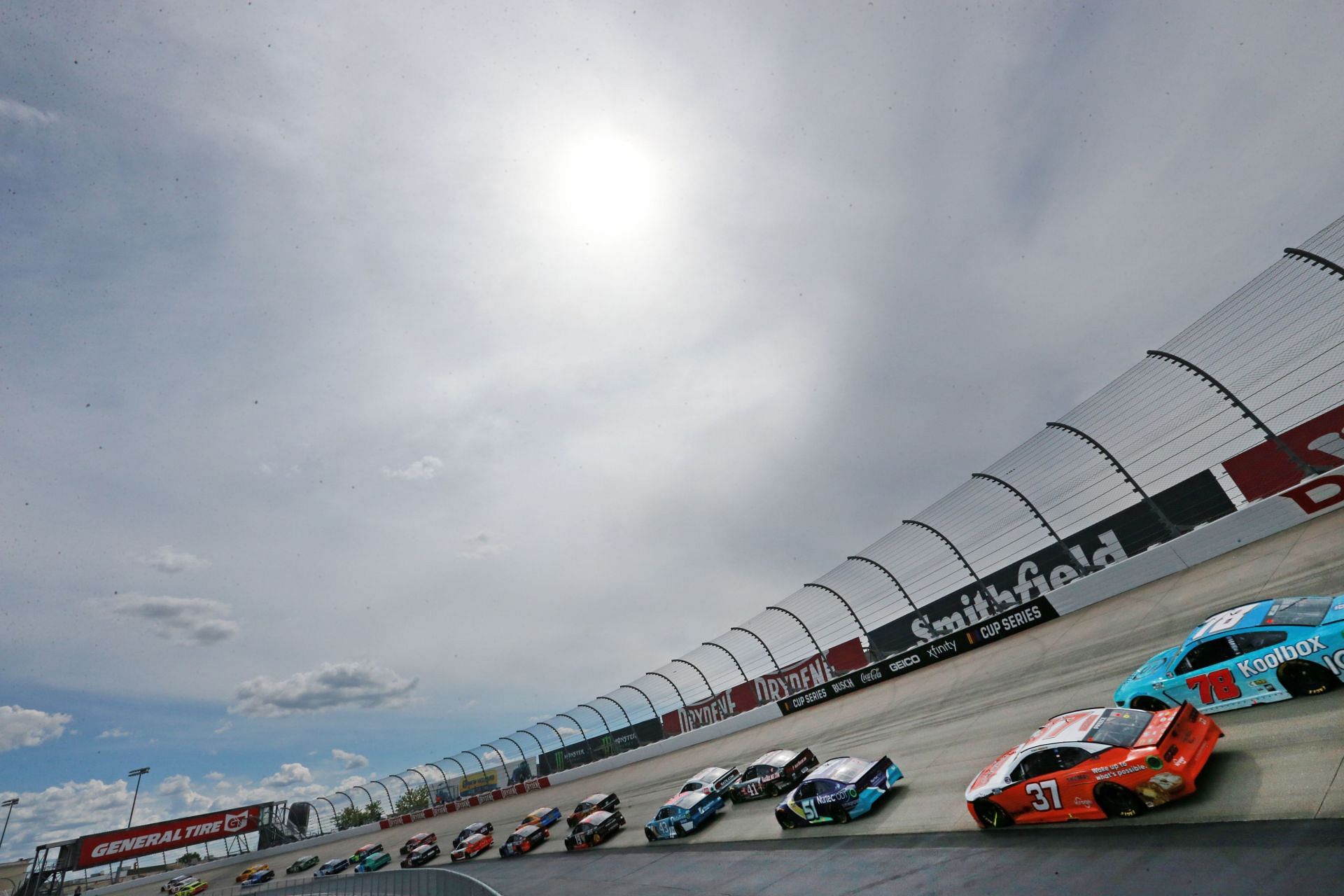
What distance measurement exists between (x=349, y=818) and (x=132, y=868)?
2396 cm

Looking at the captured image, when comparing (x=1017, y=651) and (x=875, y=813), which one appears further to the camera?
(x=1017, y=651)

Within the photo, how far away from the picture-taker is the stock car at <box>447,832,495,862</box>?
2456 centimetres

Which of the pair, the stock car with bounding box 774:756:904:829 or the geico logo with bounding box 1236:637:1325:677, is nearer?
the geico logo with bounding box 1236:637:1325:677

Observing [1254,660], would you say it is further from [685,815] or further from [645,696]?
[645,696]

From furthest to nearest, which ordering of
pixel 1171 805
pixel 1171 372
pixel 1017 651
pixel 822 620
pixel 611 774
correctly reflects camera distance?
pixel 611 774 < pixel 822 620 < pixel 1017 651 < pixel 1171 372 < pixel 1171 805

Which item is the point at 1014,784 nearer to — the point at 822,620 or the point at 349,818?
the point at 822,620

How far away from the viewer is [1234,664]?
322 inches

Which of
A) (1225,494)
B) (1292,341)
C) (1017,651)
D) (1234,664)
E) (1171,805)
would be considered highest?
(1292,341)

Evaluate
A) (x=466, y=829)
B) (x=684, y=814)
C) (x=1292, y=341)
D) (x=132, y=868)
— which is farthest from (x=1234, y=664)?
(x=132, y=868)

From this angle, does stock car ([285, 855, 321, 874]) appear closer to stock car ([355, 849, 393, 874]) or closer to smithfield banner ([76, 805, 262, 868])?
stock car ([355, 849, 393, 874])

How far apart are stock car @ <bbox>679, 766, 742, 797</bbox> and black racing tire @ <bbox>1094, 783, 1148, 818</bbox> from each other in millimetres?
10715

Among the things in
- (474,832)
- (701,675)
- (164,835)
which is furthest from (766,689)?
(164,835)

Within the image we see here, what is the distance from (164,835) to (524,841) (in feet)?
160

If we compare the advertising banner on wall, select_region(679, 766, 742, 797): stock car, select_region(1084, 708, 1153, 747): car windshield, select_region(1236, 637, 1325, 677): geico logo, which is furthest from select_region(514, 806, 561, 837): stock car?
the advertising banner on wall
